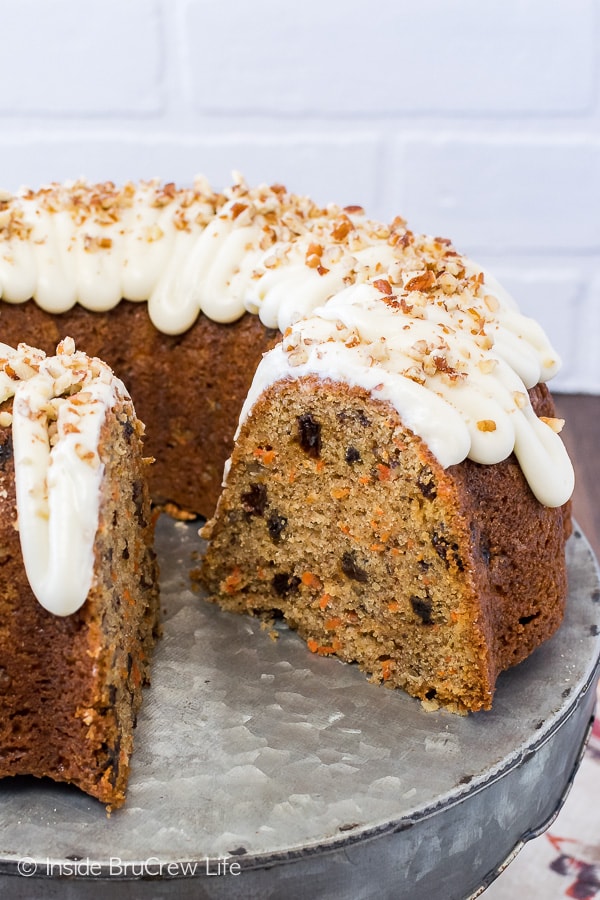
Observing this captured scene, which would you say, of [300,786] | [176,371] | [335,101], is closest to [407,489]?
[300,786]

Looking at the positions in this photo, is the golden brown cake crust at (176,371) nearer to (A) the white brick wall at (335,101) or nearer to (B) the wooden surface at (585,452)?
(B) the wooden surface at (585,452)

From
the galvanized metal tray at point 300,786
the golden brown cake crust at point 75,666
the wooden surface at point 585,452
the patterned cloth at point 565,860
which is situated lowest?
the wooden surface at point 585,452

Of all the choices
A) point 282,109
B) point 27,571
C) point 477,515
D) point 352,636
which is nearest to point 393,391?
point 477,515

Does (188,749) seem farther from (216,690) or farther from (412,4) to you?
(412,4)

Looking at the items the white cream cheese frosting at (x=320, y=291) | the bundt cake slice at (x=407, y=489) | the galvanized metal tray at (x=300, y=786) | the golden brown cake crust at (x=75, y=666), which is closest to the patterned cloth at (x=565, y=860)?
the galvanized metal tray at (x=300, y=786)

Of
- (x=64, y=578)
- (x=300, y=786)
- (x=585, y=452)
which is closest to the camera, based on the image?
(x=64, y=578)

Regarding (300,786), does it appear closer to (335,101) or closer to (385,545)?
(385,545)

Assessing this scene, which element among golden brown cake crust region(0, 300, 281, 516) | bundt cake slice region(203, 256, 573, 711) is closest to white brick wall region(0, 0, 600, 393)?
golden brown cake crust region(0, 300, 281, 516)
